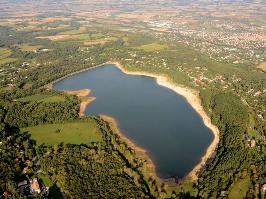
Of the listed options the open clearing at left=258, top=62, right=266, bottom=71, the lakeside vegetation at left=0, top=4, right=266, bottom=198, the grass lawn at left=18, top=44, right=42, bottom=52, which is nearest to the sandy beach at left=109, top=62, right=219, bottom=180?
the lakeside vegetation at left=0, top=4, right=266, bottom=198

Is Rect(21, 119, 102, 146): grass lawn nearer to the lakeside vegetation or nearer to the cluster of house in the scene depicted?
the lakeside vegetation

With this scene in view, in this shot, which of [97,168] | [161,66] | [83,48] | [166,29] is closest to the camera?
[97,168]

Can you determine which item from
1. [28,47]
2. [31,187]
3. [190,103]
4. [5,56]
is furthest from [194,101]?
[28,47]

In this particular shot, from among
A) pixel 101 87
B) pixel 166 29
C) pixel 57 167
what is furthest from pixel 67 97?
pixel 166 29

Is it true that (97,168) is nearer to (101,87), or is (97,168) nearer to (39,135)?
(39,135)

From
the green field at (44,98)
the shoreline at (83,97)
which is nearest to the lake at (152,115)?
the shoreline at (83,97)

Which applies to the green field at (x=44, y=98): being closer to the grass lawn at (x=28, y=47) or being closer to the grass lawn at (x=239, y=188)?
the grass lawn at (x=239, y=188)

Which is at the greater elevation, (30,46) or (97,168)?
(97,168)

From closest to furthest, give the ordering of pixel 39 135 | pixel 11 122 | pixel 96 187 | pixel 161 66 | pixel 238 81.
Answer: pixel 96 187
pixel 39 135
pixel 11 122
pixel 238 81
pixel 161 66

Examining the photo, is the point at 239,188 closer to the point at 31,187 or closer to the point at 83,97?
the point at 31,187
